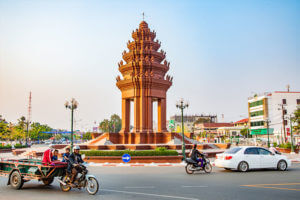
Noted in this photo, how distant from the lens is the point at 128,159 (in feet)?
65.7

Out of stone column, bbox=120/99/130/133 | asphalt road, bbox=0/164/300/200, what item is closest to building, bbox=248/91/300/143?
stone column, bbox=120/99/130/133

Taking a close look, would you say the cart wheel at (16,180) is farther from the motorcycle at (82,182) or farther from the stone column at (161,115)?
the stone column at (161,115)

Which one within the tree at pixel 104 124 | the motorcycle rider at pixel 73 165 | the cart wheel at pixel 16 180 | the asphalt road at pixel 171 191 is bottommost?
the asphalt road at pixel 171 191

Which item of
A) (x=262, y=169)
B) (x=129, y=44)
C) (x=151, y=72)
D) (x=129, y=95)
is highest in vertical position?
(x=129, y=44)

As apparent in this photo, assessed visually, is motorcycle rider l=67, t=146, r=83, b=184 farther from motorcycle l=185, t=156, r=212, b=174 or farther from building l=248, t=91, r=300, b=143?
building l=248, t=91, r=300, b=143

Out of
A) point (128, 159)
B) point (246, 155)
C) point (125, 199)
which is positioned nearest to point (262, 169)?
point (246, 155)

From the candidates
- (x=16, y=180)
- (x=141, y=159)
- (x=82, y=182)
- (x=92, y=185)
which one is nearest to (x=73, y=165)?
(x=82, y=182)

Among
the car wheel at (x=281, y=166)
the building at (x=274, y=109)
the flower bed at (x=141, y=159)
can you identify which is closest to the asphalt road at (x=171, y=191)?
the car wheel at (x=281, y=166)

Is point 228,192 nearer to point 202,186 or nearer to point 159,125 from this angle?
point 202,186

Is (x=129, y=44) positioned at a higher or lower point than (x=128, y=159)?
higher

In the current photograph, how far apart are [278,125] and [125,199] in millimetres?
68335

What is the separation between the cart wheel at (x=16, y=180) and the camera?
1016 cm

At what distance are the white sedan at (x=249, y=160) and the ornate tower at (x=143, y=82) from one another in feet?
56.4

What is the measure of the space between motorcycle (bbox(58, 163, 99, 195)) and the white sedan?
8.60 m
